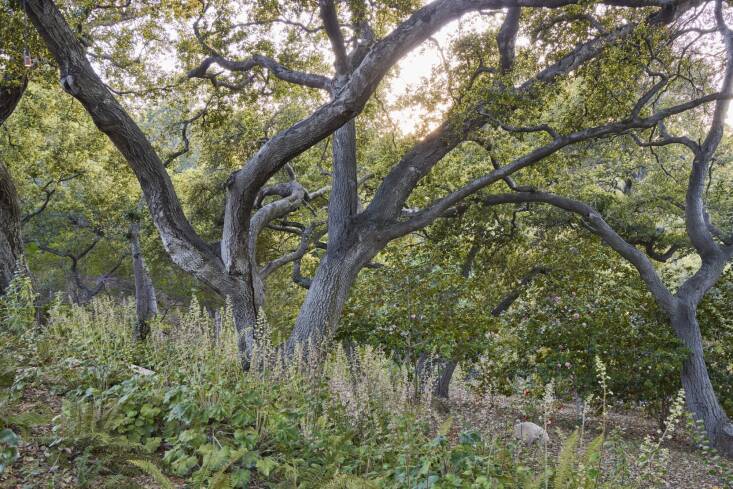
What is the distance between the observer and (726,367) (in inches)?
368

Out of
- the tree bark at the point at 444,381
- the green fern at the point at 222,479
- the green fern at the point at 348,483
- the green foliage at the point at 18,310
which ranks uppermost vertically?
the green foliage at the point at 18,310

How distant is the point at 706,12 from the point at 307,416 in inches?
358

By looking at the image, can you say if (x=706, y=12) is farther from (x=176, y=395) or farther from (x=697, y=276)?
(x=176, y=395)

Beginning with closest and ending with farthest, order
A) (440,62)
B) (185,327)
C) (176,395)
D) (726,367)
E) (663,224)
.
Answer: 1. (176,395)
2. (185,327)
3. (440,62)
4. (726,367)
5. (663,224)

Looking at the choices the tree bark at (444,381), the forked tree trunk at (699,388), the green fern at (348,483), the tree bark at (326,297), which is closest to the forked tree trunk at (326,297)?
the tree bark at (326,297)

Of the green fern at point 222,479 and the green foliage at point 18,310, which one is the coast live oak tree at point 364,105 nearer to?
the green foliage at point 18,310

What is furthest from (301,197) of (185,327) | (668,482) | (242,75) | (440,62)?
(668,482)

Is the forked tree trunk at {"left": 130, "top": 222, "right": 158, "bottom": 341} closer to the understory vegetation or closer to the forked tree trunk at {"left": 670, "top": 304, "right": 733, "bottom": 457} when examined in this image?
the understory vegetation

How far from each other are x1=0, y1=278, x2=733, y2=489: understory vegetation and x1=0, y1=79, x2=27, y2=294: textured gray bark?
2.94 meters

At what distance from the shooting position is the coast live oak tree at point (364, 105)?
5039mm

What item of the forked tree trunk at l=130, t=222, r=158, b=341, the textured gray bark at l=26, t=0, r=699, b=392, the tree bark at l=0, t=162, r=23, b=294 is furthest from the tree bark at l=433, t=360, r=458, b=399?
the tree bark at l=0, t=162, r=23, b=294

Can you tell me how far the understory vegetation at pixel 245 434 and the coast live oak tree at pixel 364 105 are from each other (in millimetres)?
1509

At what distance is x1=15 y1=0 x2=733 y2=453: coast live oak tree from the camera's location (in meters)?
5.04

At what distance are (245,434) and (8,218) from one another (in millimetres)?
6202
